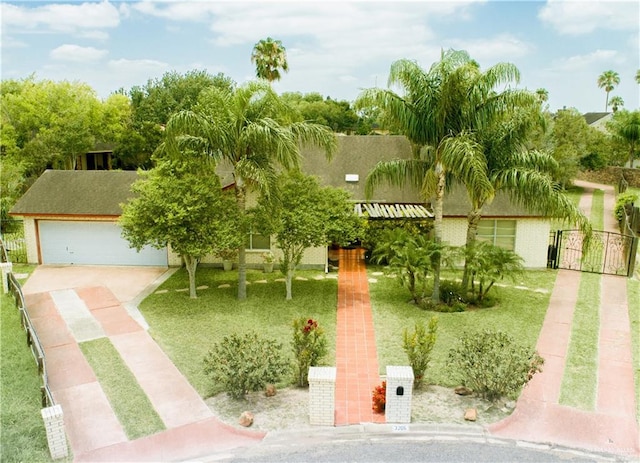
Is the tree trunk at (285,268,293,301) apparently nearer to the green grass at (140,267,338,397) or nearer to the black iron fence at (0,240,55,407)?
the green grass at (140,267,338,397)

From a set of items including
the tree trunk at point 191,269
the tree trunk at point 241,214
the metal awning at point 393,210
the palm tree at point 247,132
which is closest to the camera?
the palm tree at point 247,132

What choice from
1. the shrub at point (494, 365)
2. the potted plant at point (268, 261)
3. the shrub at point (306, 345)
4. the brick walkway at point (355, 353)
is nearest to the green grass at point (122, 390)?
the shrub at point (306, 345)

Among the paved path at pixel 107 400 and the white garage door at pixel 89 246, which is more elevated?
the white garage door at pixel 89 246

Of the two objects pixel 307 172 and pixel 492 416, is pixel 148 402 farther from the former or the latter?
pixel 307 172

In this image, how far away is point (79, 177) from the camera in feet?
84.3

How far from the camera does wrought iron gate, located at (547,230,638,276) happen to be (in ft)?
74.1

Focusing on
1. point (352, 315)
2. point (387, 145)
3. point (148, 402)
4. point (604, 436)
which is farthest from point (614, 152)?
point (148, 402)

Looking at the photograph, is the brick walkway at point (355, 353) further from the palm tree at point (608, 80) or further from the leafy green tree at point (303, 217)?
the palm tree at point (608, 80)

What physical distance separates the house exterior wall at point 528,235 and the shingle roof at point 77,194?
1549 cm

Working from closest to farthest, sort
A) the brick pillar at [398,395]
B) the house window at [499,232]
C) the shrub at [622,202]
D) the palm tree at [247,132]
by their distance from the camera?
the brick pillar at [398,395] → the palm tree at [247,132] → the house window at [499,232] → the shrub at [622,202]

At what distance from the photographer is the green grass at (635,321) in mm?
13234

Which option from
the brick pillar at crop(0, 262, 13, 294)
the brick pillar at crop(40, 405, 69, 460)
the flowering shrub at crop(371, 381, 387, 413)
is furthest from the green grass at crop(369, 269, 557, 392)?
the brick pillar at crop(0, 262, 13, 294)

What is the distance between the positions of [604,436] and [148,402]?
Answer: 1005cm

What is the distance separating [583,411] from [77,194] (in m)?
22.8
